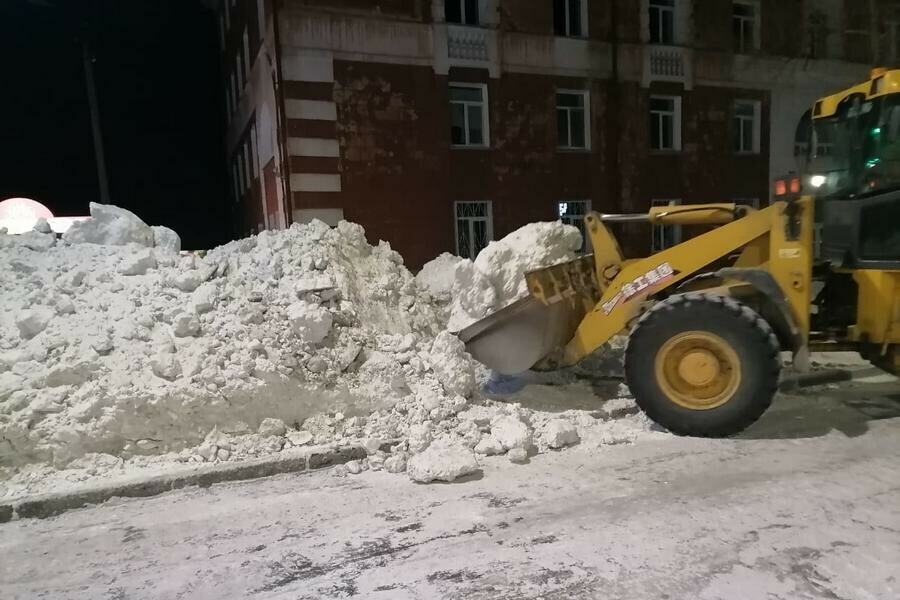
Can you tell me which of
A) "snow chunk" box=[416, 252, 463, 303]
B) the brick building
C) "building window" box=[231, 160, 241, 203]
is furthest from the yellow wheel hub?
"building window" box=[231, 160, 241, 203]

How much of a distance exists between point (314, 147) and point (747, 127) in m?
13.2

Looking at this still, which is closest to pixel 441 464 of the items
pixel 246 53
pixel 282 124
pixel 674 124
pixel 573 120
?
pixel 282 124

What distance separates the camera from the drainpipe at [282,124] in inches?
447

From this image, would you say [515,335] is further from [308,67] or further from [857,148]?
[308,67]

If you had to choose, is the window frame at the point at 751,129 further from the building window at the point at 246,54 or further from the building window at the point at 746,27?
the building window at the point at 246,54

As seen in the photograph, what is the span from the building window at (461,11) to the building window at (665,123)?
568 cm

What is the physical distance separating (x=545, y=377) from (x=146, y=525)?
4118 mm

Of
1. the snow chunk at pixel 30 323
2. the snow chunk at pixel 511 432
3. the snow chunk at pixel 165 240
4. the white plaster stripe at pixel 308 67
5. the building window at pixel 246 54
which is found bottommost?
the snow chunk at pixel 511 432

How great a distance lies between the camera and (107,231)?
6.32m

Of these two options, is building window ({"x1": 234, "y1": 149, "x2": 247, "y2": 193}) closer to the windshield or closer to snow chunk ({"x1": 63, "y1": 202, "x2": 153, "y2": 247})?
snow chunk ({"x1": 63, "y1": 202, "x2": 153, "y2": 247})

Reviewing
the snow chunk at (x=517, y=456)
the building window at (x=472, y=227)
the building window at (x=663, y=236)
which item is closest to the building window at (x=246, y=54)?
the building window at (x=472, y=227)

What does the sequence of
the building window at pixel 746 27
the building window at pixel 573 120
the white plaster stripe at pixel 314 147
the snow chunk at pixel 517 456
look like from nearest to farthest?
the snow chunk at pixel 517 456
the white plaster stripe at pixel 314 147
the building window at pixel 573 120
the building window at pixel 746 27

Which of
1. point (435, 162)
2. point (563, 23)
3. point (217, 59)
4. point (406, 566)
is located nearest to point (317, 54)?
point (435, 162)

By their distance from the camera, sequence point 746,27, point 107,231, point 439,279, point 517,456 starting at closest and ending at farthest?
point 517,456, point 107,231, point 439,279, point 746,27
